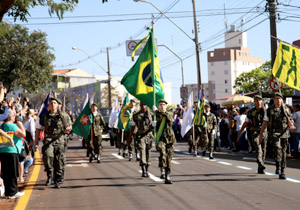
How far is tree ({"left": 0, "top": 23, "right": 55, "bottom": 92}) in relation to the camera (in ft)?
119

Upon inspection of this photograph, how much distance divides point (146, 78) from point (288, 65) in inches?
167

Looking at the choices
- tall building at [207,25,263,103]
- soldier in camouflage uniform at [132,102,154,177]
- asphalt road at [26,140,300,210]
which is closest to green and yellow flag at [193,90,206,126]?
asphalt road at [26,140,300,210]

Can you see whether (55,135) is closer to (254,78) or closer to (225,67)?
(254,78)

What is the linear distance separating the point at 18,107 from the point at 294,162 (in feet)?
27.9

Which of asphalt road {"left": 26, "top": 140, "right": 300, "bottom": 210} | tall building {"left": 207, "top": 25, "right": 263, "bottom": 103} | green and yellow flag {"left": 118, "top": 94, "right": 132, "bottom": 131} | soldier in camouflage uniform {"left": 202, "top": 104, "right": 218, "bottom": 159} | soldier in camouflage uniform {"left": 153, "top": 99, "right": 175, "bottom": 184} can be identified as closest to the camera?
asphalt road {"left": 26, "top": 140, "right": 300, "bottom": 210}

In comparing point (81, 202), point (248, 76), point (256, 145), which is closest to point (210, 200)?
point (81, 202)

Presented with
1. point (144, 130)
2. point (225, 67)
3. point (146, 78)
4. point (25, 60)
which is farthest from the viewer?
Result: point (225, 67)

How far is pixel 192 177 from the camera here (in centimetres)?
1178

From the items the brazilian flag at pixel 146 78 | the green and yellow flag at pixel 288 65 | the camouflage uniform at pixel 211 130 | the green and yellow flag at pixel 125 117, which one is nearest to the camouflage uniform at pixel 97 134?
the green and yellow flag at pixel 125 117

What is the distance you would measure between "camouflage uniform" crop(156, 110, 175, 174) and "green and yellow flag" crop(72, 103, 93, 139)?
5.66 metres

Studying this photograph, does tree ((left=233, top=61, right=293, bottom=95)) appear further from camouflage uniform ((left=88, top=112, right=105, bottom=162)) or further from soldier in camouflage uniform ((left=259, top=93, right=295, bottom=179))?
soldier in camouflage uniform ((left=259, top=93, right=295, bottom=179))

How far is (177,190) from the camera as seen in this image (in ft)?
32.0

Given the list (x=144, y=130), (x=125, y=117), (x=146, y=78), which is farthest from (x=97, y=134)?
(x=146, y=78)

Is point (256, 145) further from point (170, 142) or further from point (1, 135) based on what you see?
point (1, 135)
